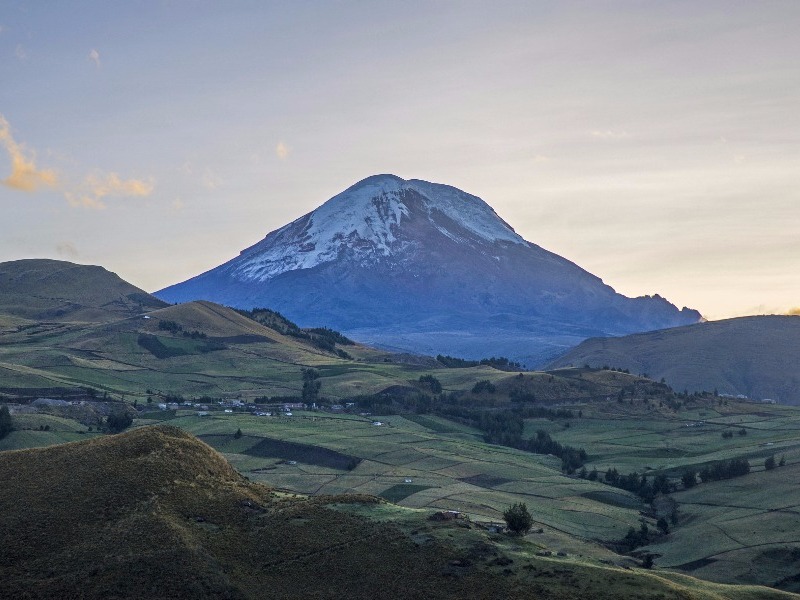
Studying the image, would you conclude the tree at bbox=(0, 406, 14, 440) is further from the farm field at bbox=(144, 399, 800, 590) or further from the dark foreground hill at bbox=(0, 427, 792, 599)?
the dark foreground hill at bbox=(0, 427, 792, 599)

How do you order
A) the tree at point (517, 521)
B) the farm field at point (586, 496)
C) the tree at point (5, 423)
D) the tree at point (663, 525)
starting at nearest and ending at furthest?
the tree at point (517, 521) → the farm field at point (586, 496) → the tree at point (663, 525) → the tree at point (5, 423)

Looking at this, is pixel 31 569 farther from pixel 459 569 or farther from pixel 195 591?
pixel 459 569

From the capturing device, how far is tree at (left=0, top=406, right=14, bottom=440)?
18139cm

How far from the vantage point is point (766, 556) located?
4894 inches

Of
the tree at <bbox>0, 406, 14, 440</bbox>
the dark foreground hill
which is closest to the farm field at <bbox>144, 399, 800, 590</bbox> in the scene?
the dark foreground hill

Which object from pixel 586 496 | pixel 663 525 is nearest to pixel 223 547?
pixel 663 525

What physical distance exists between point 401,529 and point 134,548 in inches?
933

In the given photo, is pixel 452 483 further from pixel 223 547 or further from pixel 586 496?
pixel 223 547

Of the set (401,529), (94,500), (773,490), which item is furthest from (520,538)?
(773,490)

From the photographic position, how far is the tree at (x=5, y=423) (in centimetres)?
18139

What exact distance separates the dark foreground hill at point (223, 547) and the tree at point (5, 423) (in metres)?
84.0

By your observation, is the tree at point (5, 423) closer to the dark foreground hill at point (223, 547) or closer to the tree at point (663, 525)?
the dark foreground hill at point (223, 547)

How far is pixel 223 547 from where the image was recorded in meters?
88.6

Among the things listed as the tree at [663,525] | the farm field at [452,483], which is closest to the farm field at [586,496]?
the farm field at [452,483]
